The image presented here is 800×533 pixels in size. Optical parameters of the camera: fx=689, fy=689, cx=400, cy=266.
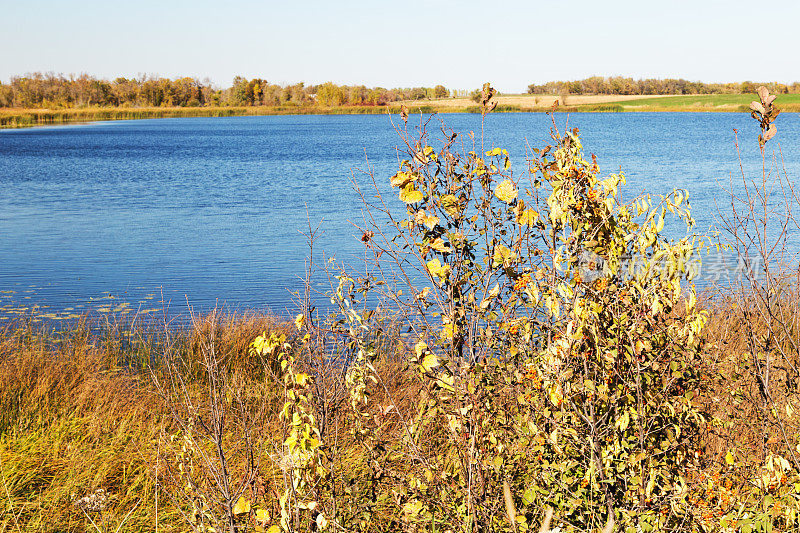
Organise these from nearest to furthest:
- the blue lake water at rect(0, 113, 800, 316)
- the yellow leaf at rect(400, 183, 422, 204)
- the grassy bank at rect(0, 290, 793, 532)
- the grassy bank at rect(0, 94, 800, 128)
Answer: the yellow leaf at rect(400, 183, 422, 204), the grassy bank at rect(0, 290, 793, 532), the blue lake water at rect(0, 113, 800, 316), the grassy bank at rect(0, 94, 800, 128)

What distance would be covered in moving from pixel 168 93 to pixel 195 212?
116 metres

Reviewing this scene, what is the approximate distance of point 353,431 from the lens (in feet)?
10.8

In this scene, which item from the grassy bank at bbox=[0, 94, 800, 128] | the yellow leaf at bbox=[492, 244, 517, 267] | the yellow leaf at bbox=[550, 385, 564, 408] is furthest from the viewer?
the grassy bank at bbox=[0, 94, 800, 128]

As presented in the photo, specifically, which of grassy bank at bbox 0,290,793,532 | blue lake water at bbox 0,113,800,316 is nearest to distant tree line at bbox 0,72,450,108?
blue lake water at bbox 0,113,800,316

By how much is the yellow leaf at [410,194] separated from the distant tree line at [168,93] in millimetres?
108630

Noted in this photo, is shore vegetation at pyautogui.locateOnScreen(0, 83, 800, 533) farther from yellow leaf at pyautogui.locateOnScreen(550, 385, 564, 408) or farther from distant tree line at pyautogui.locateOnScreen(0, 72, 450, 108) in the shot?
distant tree line at pyautogui.locateOnScreen(0, 72, 450, 108)

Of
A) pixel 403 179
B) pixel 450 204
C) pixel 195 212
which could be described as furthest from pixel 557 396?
pixel 195 212

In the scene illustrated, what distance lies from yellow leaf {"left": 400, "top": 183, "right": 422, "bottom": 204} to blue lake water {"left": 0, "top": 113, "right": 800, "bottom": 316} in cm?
79

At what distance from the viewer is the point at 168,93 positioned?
418ft

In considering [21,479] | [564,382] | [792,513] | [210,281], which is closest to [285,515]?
[564,382]

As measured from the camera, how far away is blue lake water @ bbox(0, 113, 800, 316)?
491 inches

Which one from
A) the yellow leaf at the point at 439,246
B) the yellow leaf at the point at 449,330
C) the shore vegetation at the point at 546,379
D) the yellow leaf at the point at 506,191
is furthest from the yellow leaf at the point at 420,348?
the yellow leaf at the point at 506,191

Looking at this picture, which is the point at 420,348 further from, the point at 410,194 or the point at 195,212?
the point at 195,212

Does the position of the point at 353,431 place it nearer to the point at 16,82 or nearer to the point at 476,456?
the point at 476,456
